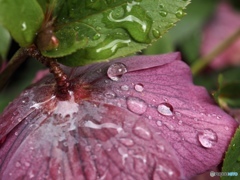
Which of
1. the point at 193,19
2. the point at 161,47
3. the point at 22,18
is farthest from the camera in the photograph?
the point at 193,19

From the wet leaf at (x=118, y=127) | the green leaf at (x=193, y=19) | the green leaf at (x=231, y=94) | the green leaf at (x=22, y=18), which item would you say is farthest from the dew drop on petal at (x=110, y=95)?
the green leaf at (x=193, y=19)

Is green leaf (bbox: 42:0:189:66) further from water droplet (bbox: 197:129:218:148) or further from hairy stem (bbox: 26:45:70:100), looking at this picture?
water droplet (bbox: 197:129:218:148)

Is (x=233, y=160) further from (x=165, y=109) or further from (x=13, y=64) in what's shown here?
(x=13, y=64)

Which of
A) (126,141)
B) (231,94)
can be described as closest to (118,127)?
(126,141)

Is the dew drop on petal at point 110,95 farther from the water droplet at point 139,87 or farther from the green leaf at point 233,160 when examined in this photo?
the green leaf at point 233,160

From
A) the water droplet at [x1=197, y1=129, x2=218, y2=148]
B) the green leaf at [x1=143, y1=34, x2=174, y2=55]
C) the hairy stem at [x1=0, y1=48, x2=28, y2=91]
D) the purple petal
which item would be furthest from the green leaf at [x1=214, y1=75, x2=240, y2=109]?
the purple petal

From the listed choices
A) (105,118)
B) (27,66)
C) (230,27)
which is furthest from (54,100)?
(230,27)
